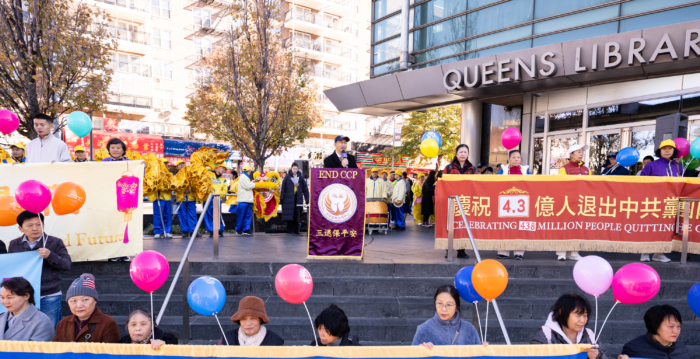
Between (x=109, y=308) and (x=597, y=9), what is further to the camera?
(x=597, y=9)

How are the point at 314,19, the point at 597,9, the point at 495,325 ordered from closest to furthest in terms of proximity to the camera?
the point at 495,325 → the point at 597,9 → the point at 314,19

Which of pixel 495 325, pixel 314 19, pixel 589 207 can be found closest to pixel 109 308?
pixel 495 325

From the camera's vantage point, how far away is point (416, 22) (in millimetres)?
14547

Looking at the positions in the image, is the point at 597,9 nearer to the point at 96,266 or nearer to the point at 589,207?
the point at 589,207

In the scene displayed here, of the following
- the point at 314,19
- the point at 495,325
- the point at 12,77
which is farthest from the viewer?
the point at 314,19

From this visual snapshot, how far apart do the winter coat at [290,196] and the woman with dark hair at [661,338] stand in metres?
6.82

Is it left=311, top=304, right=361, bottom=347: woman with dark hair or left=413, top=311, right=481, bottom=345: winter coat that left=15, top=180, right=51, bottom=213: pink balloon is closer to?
left=311, top=304, right=361, bottom=347: woman with dark hair

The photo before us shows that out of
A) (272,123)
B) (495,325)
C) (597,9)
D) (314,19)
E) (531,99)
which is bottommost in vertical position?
(495,325)

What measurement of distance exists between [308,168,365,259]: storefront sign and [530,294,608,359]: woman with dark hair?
3167 millimetres

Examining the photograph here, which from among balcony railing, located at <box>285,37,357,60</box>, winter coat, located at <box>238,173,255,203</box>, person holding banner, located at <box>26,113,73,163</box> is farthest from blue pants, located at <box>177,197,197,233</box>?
balcony railing, located at <box>285,37,357,60</box>

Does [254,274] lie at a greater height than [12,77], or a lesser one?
lesser

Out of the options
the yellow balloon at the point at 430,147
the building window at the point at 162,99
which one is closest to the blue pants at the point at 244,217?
the yellow balloon at the point at 430,147

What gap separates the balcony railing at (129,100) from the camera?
81.3 ft

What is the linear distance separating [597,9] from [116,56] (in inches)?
1043
